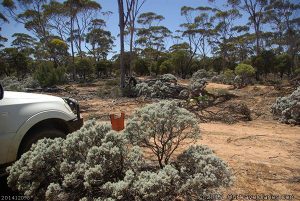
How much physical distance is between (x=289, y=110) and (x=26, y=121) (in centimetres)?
798

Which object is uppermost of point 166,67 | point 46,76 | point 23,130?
point 166,67

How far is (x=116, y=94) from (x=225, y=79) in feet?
31.7

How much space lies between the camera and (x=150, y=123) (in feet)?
13.7

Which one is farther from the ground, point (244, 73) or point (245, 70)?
point (245, 70)

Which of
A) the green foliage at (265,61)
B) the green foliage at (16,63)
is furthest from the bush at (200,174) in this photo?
the green foliage at (16,63)

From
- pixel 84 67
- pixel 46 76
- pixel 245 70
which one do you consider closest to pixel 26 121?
pixel 245 70

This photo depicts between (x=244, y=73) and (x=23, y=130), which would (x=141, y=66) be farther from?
(x=23, y=130)

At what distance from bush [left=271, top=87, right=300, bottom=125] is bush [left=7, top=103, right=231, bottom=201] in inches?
252

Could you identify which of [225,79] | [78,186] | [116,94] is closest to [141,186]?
[78,186]

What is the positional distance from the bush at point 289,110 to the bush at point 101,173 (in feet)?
21.0

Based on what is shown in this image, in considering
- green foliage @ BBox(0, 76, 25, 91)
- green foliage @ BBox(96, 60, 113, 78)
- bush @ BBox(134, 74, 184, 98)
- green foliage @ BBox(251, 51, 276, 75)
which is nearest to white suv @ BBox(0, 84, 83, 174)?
green foliage @ BBox(0, 76, 25, 91)

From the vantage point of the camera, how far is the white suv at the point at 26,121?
3697 millimetres

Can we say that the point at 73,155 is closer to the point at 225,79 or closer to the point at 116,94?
the point at 116,94

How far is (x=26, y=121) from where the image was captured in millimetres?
3855
